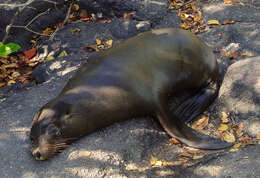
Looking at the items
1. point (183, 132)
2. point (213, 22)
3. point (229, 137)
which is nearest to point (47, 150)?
point (183, 132)

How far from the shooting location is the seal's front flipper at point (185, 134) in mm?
3086

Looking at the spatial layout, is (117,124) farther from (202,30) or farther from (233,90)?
(202,30)

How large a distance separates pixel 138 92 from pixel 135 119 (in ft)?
0.88

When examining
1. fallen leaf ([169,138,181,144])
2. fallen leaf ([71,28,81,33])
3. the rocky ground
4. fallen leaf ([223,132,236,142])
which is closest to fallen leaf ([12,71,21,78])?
the rocky ground

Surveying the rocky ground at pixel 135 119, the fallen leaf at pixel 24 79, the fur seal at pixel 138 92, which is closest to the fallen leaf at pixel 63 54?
the rocky ground at pixel 135 119

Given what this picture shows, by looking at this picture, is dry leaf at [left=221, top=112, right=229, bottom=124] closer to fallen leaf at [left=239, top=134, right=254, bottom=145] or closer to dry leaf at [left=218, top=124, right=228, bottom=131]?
dry leaf at [left=218, top=124, right=228, bottom=131]

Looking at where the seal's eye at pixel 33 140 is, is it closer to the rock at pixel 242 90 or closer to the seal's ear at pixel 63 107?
the seal's ear at pixel 63 107

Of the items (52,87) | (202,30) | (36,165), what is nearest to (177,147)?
(36,165)

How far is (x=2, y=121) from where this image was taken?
3.41 m

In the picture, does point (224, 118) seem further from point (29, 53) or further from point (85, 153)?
point (29, 53)

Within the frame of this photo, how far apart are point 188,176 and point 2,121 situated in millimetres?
1925

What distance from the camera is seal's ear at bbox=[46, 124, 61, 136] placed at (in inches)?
116

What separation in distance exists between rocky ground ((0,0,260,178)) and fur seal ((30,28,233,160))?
104 millimetres

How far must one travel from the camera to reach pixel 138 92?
3309mm
